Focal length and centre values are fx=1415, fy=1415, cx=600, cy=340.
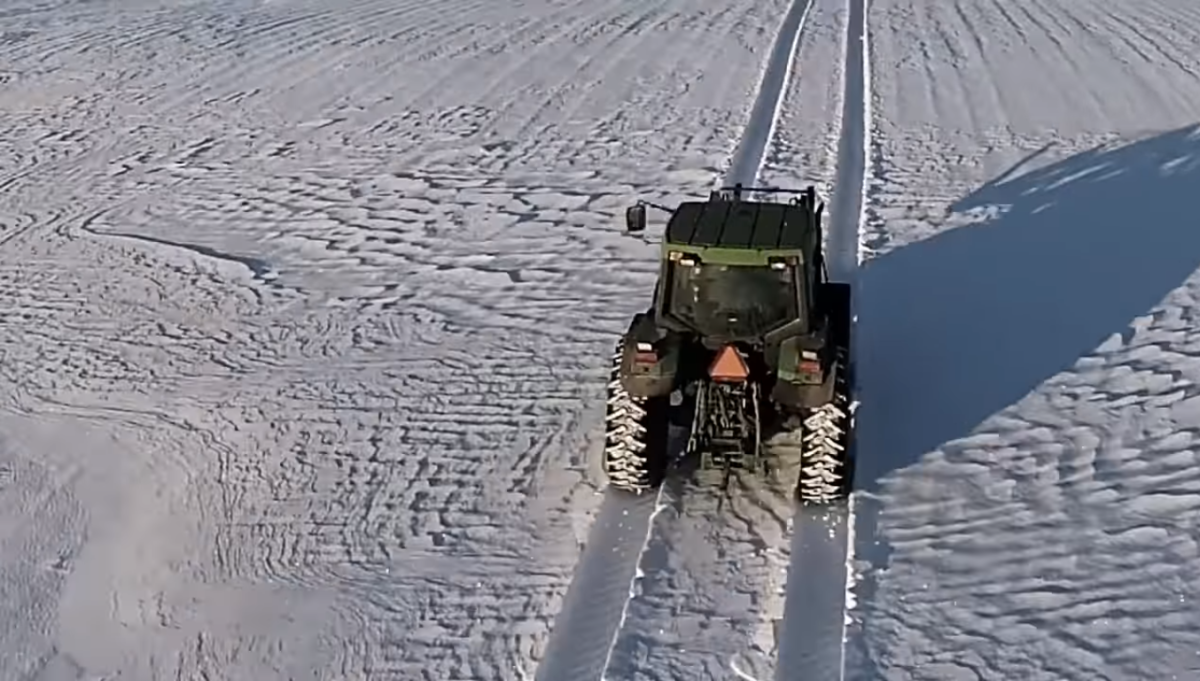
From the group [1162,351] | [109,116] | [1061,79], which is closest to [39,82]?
[109,116]

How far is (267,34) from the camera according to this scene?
25.6m

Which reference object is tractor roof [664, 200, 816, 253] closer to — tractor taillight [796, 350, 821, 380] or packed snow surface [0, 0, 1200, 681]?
tractor taillight [796, 350, 821, 380]

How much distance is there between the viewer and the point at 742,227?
8562mm

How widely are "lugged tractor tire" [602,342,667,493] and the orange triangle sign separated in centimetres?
43

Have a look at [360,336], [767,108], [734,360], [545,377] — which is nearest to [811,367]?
[734,360]

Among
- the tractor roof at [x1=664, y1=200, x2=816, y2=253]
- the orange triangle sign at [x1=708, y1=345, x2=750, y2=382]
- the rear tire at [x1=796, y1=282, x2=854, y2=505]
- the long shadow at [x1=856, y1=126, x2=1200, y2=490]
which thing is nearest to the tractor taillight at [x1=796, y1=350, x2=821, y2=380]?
the rear tire at [x1=796, y1=282, x2=854, y2=505]

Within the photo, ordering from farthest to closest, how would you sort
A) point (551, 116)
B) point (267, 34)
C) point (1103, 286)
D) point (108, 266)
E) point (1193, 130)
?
point (267, 34)
point (551, 116)
point (1193, 130)
point (108, 266)
point (1103, 286)

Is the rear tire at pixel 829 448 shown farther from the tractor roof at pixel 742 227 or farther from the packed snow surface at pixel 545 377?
the tractor roof at pixel 742 227

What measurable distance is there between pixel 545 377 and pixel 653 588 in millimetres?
3283

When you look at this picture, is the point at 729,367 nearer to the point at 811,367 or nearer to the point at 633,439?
the point at 811,367

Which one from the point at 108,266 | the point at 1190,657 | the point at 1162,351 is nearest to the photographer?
the point at 1190,657

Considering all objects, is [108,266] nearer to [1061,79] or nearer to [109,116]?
[109,116]

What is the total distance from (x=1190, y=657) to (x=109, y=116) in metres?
16.8

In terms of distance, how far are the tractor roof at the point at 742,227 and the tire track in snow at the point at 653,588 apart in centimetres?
162
